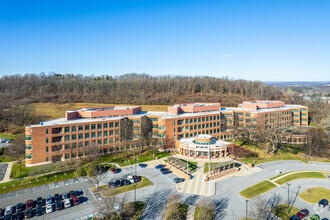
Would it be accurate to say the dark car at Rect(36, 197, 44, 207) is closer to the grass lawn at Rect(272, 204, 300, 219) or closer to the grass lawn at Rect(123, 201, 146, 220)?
the grass lawn at Rect(123, 201, 146, 220)

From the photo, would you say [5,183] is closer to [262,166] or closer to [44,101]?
[262,166]

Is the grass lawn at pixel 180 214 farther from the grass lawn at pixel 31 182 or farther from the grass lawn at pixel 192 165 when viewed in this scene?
the grass lawn at pixel 31 182

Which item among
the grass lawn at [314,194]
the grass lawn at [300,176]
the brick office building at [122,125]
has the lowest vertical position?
the grass lawn at [314,194]

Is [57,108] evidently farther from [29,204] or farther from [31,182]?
[29,204]

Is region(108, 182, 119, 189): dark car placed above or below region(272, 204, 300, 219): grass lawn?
above

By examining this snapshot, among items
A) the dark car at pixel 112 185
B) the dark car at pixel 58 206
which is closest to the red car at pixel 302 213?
the dark car at pixel 112 185

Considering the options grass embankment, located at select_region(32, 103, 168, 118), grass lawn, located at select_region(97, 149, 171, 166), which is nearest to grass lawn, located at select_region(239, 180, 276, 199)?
grass lawn, located at select_region(97, 149, 171, 166)
